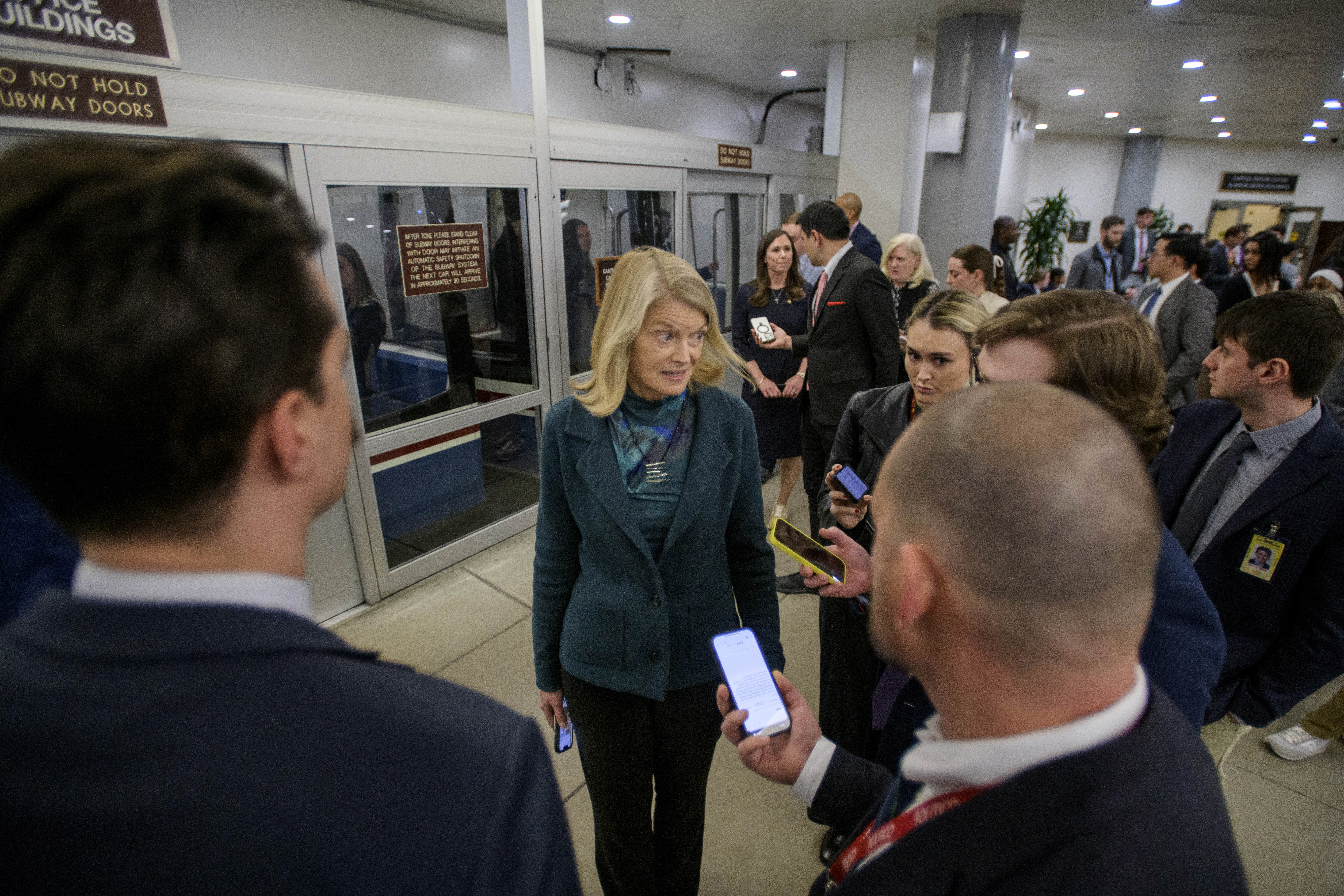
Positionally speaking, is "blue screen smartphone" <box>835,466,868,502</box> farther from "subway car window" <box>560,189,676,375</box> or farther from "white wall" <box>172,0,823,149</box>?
"white wall" <box>172,0,823,149</box>

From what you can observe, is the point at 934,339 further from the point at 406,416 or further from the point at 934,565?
the point at 406,416

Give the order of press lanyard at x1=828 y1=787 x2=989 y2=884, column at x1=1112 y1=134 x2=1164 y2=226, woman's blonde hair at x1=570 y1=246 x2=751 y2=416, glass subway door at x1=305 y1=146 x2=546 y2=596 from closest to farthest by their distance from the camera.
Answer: press lanyard at x1=828 y1=787 x2=989 y2=884 < woman's blonde hair at x1=570 y1=246 x2=751 y2=416 < glass subway door at x1=305 y1=146 x2=546 y2=596 < column at x1=1112 y1=134 x2=1164 y2=226

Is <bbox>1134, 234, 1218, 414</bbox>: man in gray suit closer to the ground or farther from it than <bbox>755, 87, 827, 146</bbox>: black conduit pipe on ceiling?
closer to the ground

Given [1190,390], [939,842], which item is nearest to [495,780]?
[939,842]

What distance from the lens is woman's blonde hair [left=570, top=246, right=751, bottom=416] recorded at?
1714mm

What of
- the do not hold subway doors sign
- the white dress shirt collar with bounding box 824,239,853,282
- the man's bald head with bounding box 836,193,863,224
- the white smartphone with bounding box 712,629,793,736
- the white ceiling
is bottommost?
the white smartphone with bounding box 712,629,793,736

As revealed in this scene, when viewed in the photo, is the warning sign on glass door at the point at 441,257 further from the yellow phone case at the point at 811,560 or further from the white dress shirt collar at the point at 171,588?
the white dress shirt collar at the point at 171,588

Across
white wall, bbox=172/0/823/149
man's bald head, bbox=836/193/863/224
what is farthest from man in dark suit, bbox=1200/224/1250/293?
white wall, bbox=172/0/823/149

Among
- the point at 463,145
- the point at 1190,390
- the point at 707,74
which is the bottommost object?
the point at 1190,390

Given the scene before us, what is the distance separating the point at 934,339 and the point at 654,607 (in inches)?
51.2

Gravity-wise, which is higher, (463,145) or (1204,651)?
(463,145)

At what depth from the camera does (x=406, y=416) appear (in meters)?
3.69

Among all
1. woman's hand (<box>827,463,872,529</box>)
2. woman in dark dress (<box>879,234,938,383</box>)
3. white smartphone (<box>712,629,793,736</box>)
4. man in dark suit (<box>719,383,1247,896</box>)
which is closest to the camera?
man in dark suit (<box>719,383,1247,896</box>)

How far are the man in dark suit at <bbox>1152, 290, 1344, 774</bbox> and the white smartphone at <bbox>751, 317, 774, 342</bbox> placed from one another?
8.03 feet
